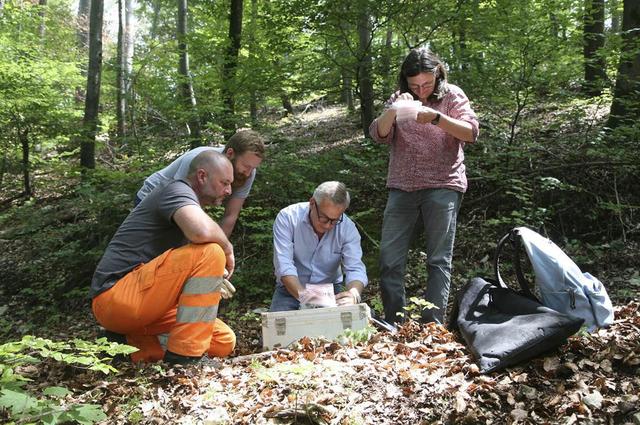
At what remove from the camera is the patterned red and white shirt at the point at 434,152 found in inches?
141

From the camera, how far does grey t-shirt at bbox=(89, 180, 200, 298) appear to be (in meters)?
3.02

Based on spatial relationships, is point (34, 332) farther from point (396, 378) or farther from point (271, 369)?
point (396, 378)

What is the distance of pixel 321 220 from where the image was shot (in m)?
3.73

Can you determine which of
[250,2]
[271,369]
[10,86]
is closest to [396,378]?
[271,369]

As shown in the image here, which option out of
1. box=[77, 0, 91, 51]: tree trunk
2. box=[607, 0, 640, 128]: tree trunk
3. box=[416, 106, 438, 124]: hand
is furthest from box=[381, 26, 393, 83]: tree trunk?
box=[77, 0, 91, 51]: tree trunk

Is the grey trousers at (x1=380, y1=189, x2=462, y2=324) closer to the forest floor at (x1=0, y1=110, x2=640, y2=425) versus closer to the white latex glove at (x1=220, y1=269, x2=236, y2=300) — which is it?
the forest floor at (x1=0, y1=110, x2=640, y2=425)

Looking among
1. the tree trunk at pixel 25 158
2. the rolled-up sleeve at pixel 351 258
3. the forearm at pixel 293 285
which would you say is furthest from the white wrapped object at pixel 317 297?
the tree trunk at pixel 25 158

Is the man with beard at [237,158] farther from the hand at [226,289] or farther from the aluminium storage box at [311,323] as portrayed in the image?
the aluminium storage box at [311,323]

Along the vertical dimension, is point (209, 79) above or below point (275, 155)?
above

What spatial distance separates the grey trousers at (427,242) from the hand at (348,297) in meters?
0.22

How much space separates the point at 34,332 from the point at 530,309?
17.1 feet

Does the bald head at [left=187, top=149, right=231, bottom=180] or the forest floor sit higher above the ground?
the bald head at [left=187, top=149, right=231, bottom=180]

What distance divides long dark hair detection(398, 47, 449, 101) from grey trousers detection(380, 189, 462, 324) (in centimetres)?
72

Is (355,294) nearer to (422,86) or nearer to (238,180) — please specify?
(238,180)
